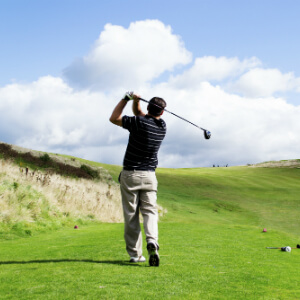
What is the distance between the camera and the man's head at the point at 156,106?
525 cm

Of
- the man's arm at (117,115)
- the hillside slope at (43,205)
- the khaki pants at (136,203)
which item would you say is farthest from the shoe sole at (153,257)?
the hillside slope at (43,205)

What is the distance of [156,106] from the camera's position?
523 centimetres

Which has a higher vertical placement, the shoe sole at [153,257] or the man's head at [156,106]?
the man's head at [156,106]

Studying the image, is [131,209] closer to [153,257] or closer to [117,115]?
[153,257]

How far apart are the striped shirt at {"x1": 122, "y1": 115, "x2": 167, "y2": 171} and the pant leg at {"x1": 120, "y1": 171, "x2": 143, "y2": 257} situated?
156 millimetres

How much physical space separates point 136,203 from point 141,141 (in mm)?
842

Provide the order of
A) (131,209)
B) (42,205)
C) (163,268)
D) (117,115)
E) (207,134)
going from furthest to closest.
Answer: (42,205)
(207,134)
(131,209)
(117,115)
(163,268)

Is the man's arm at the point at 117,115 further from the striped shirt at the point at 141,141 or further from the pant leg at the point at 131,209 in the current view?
the pant leg at the point at 131,209

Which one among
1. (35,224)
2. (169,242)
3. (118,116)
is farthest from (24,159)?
(118,116)

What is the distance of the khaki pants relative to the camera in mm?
5211

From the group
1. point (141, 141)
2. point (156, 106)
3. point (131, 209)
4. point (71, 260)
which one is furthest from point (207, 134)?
point (71, 260)

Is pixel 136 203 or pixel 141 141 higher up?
pixel 141 141

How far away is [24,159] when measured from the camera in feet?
81.8

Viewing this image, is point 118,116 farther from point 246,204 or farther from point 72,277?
point 246,204
